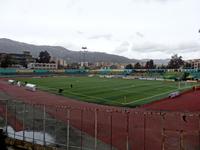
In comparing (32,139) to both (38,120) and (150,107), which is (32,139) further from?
(150,107)

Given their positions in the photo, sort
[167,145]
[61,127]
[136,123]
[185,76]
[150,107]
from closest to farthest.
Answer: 1. [167,145]
2. [61,127]
3. [136,123]
4. [150,107]
5. [185,76]

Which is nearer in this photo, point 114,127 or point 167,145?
point 167,145

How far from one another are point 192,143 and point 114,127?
5526 millimetres

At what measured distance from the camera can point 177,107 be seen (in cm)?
3562

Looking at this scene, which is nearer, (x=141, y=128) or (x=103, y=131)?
(x=103, y=131)

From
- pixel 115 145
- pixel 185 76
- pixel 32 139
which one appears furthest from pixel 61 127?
pixel 185 76

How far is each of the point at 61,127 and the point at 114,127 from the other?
11.9ft

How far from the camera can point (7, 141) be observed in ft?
66.3

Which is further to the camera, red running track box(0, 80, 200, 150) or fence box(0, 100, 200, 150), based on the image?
red running track box(0, 80, 200, 150)

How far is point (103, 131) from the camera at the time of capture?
21984 millimetres

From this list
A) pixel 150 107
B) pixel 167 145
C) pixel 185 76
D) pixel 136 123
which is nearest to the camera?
pixel 167 145

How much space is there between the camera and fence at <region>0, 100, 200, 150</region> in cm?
1911

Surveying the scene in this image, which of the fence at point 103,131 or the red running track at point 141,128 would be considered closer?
the fence at point 103,131

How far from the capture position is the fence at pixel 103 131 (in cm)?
1911
